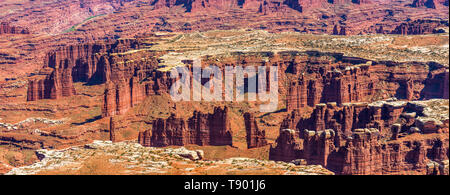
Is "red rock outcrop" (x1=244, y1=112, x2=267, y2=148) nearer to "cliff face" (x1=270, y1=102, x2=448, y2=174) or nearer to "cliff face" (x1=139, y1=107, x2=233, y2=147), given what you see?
"cliff face" (x1=139, y1=107, x2=233, y2=147)

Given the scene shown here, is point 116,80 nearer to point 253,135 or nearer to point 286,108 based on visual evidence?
point 286,108

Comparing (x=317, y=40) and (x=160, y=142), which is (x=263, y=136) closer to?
(x=160, y=142)

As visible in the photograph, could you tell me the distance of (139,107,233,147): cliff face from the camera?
366ft

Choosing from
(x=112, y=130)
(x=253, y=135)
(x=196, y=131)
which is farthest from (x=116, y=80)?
(x=253, y=135)

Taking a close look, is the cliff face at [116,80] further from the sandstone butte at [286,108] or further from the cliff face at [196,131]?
the cliff face at [196,131]

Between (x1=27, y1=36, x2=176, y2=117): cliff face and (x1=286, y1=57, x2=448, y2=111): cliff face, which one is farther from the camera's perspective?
(x1=27, y1=36, x2=176, y2=117): cliff face

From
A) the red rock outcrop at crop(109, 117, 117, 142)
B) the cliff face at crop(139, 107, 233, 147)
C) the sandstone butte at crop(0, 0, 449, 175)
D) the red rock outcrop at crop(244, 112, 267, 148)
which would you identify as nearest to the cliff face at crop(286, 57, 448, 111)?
the sandstone butte at crop(0, 0, 449, 175)

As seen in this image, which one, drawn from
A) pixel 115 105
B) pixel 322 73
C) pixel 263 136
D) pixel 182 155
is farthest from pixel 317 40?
pixel 182 155

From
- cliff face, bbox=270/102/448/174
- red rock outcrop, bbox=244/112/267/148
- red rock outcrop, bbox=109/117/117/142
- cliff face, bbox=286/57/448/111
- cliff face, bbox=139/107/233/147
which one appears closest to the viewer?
cliff face, bbox=270/102/448/174

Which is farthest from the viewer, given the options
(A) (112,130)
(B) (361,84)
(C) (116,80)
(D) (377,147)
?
(C) (116,80)

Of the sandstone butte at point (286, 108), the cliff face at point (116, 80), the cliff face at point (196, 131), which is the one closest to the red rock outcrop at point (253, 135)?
the sandstone butte at point (286, 108)

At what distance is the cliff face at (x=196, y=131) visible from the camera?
366 feet

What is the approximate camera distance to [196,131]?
11238cm

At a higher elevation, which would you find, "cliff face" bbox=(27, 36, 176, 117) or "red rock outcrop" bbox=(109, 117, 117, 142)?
"cliff face" bbox=(27, 36, 176, 117)
